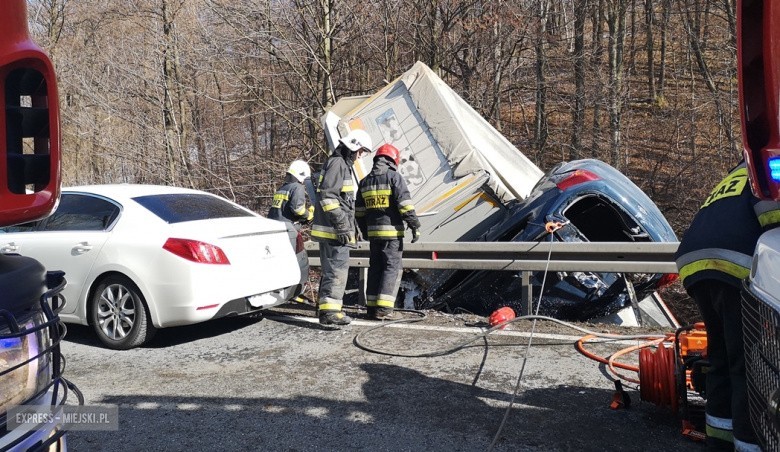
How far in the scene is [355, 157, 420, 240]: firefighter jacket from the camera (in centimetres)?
682

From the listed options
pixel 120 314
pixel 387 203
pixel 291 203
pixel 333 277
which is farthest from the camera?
pixel 291 203

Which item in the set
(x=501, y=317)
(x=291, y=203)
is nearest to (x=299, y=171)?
(x=291, y=203)

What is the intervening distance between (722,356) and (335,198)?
4.18 metres

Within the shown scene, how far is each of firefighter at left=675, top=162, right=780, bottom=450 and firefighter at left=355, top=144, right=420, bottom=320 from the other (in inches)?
152

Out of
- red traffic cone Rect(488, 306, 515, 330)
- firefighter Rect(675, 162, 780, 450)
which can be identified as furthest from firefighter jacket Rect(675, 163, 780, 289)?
red traffic cone Rect(488, 306, 515, 330)

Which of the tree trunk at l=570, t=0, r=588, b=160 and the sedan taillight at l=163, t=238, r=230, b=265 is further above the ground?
the tree trunk at l=570, t=0, r=588, b=160

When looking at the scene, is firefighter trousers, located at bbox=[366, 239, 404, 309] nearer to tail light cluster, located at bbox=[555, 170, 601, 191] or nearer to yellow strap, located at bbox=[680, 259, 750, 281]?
tail light cluster, located at bbox=[555, 170, 601, 191]

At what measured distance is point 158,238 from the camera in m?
5.77

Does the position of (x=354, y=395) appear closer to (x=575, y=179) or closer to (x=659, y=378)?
(x=659, y=378)

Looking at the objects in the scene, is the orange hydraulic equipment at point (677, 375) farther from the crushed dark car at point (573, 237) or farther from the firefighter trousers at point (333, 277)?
the firefighter trousers at point (333, 277)

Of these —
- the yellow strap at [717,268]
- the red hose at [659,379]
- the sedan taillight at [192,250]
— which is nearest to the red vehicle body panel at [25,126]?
the yellow strap at [717,268]

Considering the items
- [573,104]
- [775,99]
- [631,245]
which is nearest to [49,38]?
[573,104]

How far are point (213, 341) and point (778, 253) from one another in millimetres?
5092

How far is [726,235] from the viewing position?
286cm
